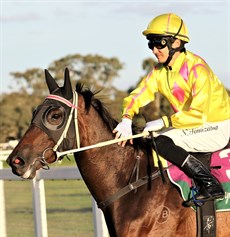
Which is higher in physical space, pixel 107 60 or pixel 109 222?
pixel 107 60

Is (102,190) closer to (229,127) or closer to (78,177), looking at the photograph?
(229,127)

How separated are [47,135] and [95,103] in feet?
1.63

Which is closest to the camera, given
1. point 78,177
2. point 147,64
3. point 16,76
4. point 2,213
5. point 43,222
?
point 78,177

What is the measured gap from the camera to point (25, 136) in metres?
6.63

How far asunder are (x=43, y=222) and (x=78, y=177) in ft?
3.75

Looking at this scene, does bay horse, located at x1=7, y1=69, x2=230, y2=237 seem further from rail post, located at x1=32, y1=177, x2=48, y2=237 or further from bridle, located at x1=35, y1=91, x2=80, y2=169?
rail post, located at x1=32, y1=177, x2=48, y2=237

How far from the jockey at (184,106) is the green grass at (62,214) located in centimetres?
403

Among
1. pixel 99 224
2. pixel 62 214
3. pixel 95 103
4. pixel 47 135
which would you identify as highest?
pixel 95 103

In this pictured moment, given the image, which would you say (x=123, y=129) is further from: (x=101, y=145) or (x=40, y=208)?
(x=40, y=208)

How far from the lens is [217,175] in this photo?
22.7ft

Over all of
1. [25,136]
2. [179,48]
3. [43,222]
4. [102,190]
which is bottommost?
[43,222]

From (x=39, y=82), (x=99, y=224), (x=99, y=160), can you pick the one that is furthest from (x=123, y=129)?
(x=39, y=82)

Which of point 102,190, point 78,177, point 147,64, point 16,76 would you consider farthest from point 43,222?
point 16,76

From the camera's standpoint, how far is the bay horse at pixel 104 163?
21.8ft
